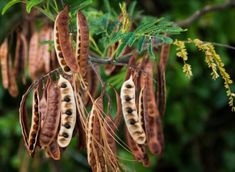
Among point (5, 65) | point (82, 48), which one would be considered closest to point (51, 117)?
point (82, 48)

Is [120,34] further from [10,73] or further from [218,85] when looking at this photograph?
[218,85]

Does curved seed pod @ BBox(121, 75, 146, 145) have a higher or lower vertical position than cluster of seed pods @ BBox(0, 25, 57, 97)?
lower

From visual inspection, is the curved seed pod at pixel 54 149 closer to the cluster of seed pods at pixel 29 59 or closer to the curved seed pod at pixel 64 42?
the curved seed pod at pixel 64 42

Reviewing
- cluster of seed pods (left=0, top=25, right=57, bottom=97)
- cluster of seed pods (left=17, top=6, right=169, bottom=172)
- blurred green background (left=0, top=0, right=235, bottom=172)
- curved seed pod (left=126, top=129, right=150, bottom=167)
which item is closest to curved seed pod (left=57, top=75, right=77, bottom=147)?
cluster of seed pods (left=17, top=6, right=169, bottom=172)

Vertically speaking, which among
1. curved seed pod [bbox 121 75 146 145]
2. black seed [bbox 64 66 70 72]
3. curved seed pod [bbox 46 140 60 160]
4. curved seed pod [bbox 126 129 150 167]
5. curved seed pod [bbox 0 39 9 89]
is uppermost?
curved seed pod [bbox 0 39 9 89]

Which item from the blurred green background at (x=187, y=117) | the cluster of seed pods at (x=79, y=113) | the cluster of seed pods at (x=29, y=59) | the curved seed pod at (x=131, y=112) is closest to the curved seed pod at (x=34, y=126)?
the cluster of seed pods at (x=79, y=113)

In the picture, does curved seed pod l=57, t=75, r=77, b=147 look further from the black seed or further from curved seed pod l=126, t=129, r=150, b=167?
curved seed pod l=126, t=129, r=150, b=167
